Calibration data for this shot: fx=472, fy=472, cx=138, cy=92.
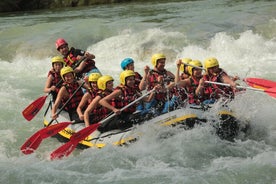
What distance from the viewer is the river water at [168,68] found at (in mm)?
6426

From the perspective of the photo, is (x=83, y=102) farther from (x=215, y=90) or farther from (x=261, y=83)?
(x=261, y=83)

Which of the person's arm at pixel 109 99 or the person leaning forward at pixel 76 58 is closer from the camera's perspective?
the person's arm at pixel 109 99

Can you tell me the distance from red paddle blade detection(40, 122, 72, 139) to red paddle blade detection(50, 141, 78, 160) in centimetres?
44

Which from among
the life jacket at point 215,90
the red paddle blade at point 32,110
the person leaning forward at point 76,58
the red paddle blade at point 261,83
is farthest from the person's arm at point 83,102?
the red paddle blade at point 261,83

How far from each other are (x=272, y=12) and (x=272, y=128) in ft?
34.3

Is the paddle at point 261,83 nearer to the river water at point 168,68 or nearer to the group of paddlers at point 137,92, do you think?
the river water at point 168,68

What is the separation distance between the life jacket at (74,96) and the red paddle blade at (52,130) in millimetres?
802

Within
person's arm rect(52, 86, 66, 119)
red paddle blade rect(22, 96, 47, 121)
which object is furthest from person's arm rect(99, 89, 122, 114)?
red paddle blade rect(22, 96, 47, 121)

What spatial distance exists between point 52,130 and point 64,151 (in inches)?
20.2

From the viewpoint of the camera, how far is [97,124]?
23.8 feet

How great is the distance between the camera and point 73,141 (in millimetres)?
7277

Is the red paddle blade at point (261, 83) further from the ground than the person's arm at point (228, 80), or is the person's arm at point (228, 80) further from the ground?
the person's arm at point (228, 80)

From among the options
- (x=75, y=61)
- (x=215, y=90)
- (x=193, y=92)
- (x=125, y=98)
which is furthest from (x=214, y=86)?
(x=75, y=61)

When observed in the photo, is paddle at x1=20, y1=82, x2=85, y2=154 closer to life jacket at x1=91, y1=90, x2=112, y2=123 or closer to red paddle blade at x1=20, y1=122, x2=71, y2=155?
red paddle blade at x1=20, y1=122, x2=71, y2=155
